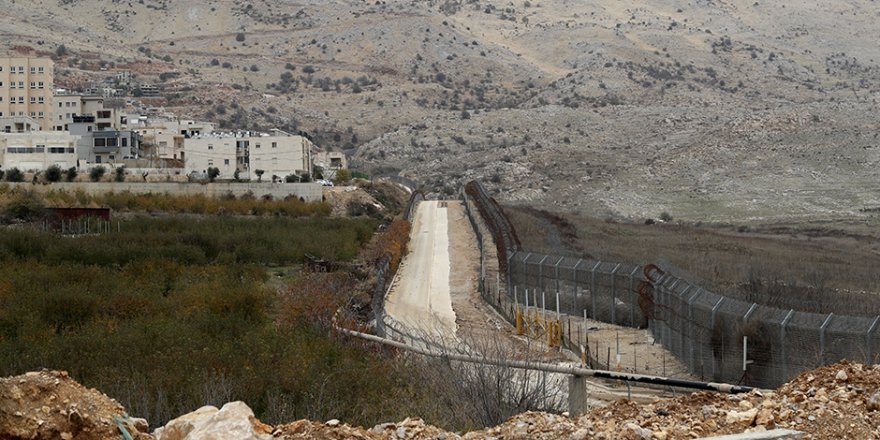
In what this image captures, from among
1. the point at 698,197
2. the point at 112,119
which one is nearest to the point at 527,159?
the point at 698,197

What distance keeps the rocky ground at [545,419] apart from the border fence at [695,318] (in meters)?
7.53

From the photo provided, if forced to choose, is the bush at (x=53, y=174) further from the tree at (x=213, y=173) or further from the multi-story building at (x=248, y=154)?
the multi-story building at (x=248, y=154)

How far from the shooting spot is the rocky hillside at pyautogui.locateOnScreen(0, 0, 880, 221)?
94.0 meters

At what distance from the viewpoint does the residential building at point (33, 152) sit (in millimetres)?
84625

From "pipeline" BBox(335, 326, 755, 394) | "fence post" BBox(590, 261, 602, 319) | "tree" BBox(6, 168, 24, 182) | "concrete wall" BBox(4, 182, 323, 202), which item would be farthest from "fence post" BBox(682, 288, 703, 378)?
"tree" BBox(6, 168, 24, 182)

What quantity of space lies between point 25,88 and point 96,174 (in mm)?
39857

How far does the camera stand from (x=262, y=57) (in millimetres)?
183375

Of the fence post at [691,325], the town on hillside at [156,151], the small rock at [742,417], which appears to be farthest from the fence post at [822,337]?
the town on hillside at [156,151]

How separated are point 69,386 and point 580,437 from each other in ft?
14.6

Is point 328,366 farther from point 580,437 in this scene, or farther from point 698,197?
point 698,197

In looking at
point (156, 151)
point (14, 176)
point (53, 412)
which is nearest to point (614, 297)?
point (53, 412)

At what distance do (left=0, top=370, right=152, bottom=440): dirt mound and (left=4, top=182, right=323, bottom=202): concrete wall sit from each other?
6727 cm

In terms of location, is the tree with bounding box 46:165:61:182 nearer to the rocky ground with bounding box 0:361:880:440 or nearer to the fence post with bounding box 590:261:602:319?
the fence post with bounding box 590:261:602:319

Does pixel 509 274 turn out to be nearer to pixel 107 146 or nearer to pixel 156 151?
pixel 107 146
